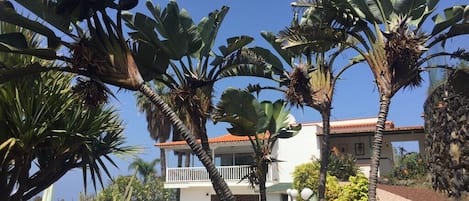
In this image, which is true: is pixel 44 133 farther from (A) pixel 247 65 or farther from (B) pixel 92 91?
(A) pixel 247 65

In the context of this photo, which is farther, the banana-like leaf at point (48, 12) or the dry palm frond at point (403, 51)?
→ the dry palm frond at point (403, 51)

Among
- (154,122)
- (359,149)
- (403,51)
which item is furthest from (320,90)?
(154,122)

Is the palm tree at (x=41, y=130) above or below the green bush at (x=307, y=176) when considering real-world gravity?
above

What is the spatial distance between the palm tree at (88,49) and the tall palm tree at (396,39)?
160 inches

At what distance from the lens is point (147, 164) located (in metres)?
55.1

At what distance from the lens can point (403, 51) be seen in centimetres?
960

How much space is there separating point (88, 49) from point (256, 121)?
5.37m

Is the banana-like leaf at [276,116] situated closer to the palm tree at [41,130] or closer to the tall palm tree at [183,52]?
the tall palm tree at [183,52]

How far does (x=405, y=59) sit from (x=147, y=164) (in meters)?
48.1

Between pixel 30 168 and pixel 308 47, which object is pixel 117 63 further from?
pixel 308 47

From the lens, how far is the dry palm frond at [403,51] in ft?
31.6

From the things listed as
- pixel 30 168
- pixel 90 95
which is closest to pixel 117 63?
pixel 90 95

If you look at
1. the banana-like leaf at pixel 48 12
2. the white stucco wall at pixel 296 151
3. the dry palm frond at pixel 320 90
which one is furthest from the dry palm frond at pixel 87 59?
the white stucco wall at pixel 296 151

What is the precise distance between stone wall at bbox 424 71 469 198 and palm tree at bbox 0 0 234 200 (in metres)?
6.28
